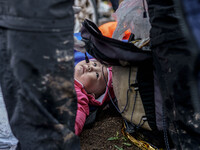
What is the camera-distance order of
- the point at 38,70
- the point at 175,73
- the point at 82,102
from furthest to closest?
1. the point at 82,102
2. the point at 175,73
3. the point at 38,70

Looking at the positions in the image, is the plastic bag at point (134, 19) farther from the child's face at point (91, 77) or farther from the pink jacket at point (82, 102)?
the pink jacket at point (82, 102)

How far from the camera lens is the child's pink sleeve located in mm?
1329

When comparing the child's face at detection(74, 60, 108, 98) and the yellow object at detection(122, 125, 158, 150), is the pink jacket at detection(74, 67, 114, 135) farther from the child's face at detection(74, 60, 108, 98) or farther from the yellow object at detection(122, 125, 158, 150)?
the yellow object at detection(122, 125, 158, 150)

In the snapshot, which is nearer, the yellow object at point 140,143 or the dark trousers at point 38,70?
the dark trousers at point 38,70

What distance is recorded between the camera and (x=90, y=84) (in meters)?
1.59

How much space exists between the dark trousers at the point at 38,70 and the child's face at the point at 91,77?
72 centimetres

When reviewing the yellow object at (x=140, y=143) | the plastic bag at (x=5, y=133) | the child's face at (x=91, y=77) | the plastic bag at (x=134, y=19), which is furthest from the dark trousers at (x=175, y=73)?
the plastic bag at (x=5, y=133)

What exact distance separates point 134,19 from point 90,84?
1.86 ft

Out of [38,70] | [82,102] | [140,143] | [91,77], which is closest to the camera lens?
[38,70]

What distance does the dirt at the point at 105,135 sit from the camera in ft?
4.02

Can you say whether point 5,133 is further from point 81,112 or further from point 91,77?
point 91,77

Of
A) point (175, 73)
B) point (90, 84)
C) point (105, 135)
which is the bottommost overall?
point (105, 135)

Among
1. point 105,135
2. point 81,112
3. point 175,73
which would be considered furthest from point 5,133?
point 175,73

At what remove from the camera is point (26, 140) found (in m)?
0.83
